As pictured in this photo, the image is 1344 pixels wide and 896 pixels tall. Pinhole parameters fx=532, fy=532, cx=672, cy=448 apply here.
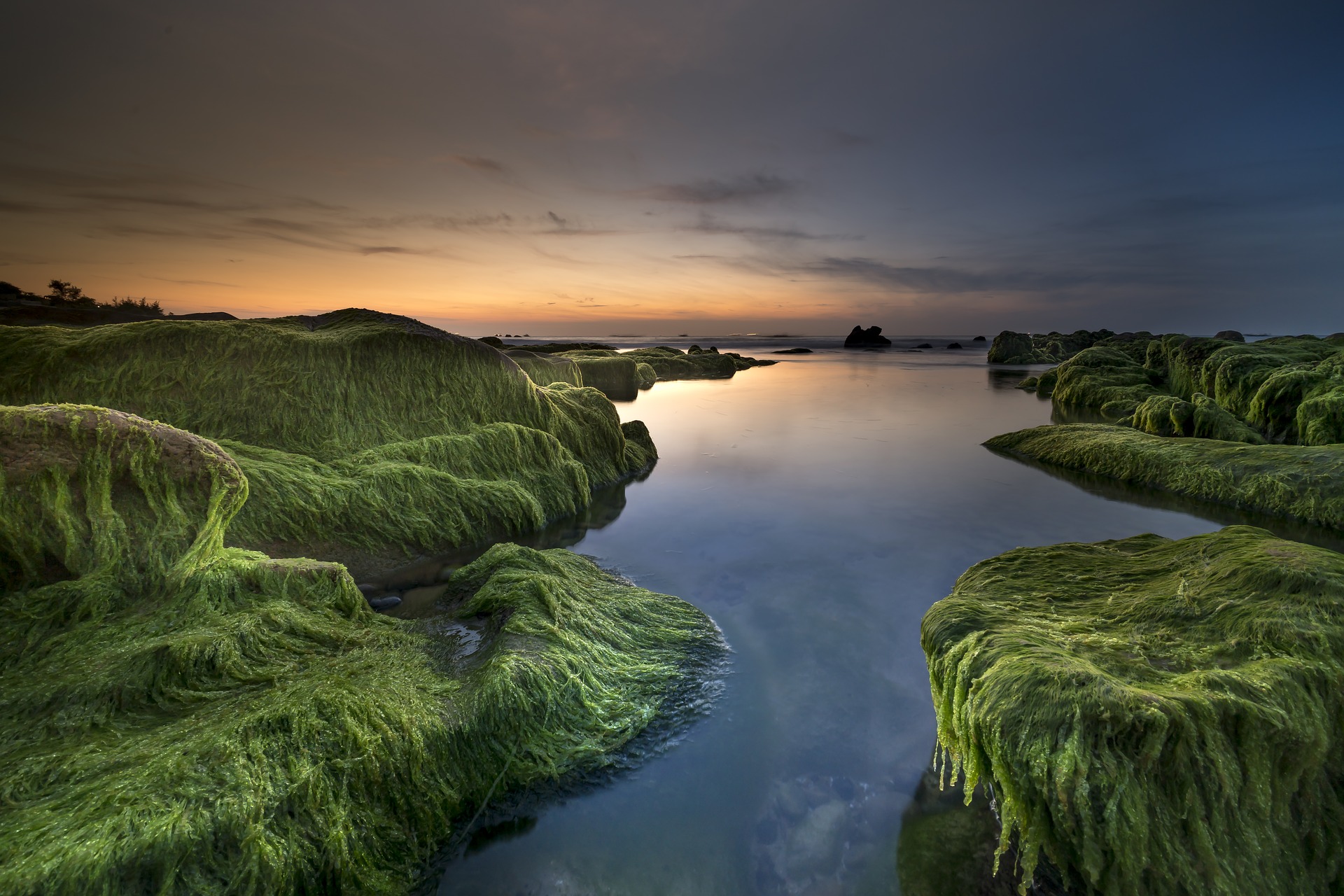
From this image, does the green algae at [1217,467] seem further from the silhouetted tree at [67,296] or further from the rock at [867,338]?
the rock at [867,338]

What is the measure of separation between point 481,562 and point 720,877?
246 centimetres

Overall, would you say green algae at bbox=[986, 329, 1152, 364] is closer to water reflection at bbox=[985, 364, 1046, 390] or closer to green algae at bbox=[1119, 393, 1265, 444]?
water reflection at bbox=[985, 364, 1046, 390]

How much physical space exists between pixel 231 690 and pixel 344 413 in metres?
4.04

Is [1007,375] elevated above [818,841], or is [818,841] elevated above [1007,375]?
[1007,375]

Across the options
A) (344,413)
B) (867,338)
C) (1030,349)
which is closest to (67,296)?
(344,413)

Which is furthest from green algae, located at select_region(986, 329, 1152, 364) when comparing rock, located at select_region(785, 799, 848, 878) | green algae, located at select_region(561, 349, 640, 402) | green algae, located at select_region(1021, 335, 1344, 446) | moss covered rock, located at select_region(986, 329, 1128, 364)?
rock, located at select_region(785, 799, 848, 878)

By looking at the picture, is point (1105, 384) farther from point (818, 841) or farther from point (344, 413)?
point (344, 413)

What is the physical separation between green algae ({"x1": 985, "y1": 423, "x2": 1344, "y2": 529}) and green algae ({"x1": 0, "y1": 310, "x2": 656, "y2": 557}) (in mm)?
6977

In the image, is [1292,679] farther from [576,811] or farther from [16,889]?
[16,889]

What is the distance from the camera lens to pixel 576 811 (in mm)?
2137

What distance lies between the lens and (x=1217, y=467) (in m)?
6.27

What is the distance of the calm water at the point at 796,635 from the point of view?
1.96 m

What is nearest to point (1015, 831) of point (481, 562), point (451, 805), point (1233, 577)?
point (1233, 577)

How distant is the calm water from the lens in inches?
77.2
